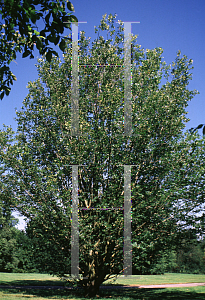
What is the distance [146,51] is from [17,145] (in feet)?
28.5

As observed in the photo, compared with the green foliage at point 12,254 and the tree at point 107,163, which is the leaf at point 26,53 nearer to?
the tree at point 107,163

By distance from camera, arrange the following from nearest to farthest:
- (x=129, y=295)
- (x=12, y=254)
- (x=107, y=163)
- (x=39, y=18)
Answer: (x=39, y=18)
(x=107, y=163)
(x=129, y=295)
(x=12, y=254)

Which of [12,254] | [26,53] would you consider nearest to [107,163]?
[26,53]

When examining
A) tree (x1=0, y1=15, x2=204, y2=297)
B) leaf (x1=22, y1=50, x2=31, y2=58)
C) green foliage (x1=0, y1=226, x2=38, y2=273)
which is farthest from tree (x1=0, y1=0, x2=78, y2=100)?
green foliage (x1=0, y1=226, x2=38, y2=273)

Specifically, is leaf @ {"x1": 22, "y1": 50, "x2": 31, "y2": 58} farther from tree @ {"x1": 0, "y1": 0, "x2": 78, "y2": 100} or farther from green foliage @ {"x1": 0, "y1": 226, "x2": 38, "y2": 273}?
green foliage @ {"x1": 0, "y1": 226, "x2": 38, "y2": 273}

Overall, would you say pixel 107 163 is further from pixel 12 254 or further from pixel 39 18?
pixel 12 254

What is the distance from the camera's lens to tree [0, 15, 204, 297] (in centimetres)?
1301

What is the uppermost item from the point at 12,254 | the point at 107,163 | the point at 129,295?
the point at 107,163

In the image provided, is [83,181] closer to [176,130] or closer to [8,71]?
[176,130]

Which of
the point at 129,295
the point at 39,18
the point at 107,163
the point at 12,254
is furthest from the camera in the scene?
the point at 12,254

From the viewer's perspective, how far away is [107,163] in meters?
14.0

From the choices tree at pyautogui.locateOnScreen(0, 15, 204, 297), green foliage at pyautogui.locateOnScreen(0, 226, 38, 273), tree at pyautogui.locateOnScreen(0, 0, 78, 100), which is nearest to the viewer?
tree at pyautogui.locateOnScreen(0, 0, 78, 100)

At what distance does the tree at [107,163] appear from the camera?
13.0 m

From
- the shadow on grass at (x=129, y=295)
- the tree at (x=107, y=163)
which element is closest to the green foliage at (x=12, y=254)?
the shadow on grass at (x=129, y=295)
